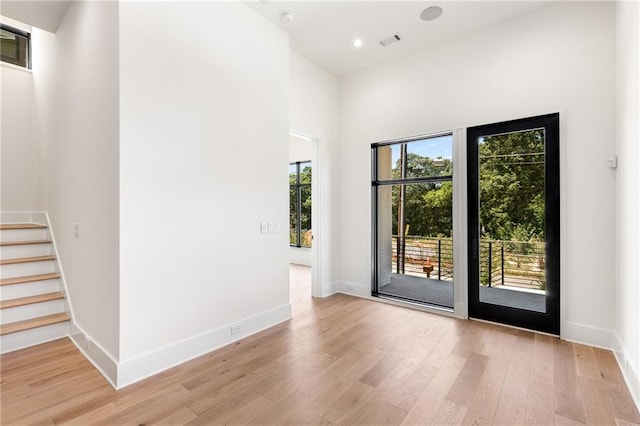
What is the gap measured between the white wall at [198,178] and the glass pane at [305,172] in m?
4.49

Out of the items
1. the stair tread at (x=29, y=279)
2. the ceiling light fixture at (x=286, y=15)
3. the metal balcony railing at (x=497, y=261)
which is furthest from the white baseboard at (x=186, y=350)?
the ceiling light fixture at (x=286, y=15)

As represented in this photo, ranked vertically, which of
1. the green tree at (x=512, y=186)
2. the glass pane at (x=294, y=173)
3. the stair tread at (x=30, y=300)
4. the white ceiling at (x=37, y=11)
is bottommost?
the stair tread at (x=30, y=300)

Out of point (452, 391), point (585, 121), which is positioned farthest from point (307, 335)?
point (585, 121)

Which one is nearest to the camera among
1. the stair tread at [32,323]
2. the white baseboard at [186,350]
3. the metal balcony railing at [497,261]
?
the white baseboard at [186,350]

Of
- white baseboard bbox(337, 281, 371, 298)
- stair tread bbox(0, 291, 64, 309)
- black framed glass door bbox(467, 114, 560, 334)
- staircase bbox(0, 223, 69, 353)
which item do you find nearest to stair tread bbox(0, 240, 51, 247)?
staircase bbox(0, 223, 69, 353)

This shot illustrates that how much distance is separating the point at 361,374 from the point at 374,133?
340cm

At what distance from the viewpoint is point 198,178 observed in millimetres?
2869

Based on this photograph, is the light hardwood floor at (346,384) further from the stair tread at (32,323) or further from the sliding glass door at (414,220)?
the sliding glass door at (414,220)

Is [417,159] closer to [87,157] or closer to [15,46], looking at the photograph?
[87,157]

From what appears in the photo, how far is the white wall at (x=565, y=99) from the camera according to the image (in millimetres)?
2996

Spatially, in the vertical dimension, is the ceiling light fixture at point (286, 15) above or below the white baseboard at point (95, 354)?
above

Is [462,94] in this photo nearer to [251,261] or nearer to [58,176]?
[251,261]

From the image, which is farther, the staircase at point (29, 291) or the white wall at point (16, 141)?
the white wall at point (16, 141)

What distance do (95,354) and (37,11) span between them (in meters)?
3.50
